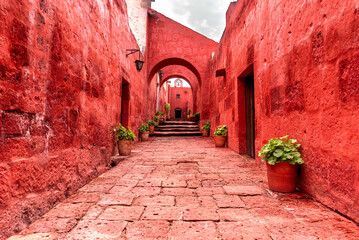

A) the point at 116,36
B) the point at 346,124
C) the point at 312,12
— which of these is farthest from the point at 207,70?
the point at 346,124

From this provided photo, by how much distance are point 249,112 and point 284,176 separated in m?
2.60

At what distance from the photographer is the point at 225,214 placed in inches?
62.3

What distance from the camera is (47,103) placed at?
1.72 m

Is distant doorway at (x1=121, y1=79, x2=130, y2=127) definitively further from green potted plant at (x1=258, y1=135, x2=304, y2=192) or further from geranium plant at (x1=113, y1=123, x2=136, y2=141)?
green potted plant at (x1=258, y1=135, x2=304, y2=192)

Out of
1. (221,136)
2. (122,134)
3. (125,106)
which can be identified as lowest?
(221,136)

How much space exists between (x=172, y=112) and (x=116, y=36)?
21.8 metres

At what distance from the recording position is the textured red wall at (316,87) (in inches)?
58.2

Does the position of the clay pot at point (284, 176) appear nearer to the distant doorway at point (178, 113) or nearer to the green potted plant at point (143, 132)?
the green potted plant at point (143, 132)

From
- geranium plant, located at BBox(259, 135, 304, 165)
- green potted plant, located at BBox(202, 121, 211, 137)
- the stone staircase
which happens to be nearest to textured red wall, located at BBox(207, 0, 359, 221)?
geranium plant, located at BBox(259, 135, 304, 165)

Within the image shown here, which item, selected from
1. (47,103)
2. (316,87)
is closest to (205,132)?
(316,87)

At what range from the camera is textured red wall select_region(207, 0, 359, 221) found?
1.48m

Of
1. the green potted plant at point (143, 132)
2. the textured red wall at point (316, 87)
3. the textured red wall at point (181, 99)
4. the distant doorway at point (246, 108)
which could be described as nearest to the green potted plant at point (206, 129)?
the green potted plant at point (143, 132)

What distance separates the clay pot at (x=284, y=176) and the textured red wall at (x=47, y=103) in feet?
7.39

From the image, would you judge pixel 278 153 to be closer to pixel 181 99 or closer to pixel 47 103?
pixel 47 103
